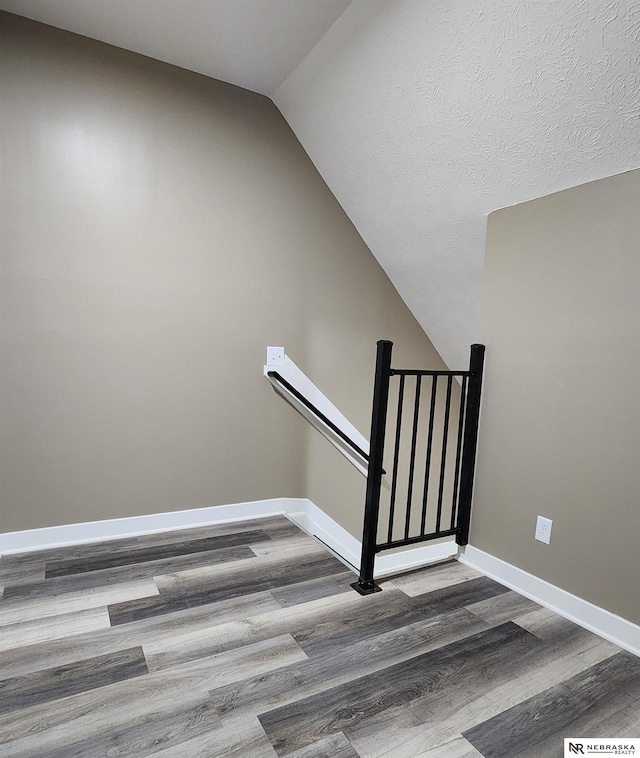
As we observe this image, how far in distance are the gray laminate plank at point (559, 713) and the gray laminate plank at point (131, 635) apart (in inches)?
35.1

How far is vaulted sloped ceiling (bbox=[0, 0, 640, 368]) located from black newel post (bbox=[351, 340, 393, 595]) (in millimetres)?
925

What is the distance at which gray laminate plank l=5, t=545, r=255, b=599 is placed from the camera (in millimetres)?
2000

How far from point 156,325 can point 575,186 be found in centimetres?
203

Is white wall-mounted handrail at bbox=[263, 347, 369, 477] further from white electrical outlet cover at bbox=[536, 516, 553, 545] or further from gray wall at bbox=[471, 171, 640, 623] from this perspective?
white electrical outlet cover at bbox=[536, 516, 553, 545]

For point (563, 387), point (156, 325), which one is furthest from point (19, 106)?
point (563, 387)

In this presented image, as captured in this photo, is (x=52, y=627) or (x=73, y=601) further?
(x=73, y=601)

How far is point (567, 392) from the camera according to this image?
197cm

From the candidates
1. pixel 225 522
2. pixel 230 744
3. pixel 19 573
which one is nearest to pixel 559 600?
pixel 230 744

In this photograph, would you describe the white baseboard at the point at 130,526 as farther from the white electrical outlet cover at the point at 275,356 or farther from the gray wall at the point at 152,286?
the white electrical outlet cover at the point at 275,356

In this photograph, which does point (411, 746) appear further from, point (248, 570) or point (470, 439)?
point (470, 439)

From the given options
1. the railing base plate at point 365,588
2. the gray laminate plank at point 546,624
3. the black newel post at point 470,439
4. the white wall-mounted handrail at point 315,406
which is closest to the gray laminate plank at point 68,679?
the railing base plate at point 365,588

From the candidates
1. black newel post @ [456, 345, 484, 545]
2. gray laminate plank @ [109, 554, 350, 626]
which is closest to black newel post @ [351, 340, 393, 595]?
gray laminate plank @ [109, 554, 350, 626]

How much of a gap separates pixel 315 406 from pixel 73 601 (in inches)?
65.5

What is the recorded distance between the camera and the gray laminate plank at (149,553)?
2195mm
